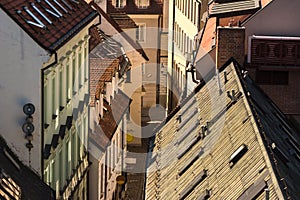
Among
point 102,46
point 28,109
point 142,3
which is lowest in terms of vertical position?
point 142,3

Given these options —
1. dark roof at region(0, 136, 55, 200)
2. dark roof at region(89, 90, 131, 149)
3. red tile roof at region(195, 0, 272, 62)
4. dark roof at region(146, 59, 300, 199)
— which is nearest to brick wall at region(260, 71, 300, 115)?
dark roof at region(146, 59, 300, 199)

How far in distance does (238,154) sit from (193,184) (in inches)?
60.0

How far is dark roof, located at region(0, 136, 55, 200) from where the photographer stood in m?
23.4

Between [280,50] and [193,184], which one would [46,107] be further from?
[193,184]

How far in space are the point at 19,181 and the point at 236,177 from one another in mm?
7467

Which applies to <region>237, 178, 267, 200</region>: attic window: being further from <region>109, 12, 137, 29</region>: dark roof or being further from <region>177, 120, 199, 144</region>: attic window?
<region>109, 12, 137, 29</region>: dark roof

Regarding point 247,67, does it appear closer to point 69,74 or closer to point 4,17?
point 69,74

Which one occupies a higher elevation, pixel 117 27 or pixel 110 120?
pixel 117 27

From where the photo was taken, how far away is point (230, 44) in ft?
93.7

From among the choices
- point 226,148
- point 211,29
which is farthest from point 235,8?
point 226,148

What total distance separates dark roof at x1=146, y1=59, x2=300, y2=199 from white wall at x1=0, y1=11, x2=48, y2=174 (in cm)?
321

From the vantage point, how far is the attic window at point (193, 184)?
65.2 ft

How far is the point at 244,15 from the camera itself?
30.5m

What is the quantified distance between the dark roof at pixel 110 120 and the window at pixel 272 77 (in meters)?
8.91
